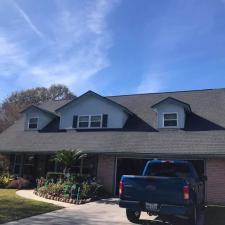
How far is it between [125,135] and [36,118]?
8.25m

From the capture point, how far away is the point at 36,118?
1150 inches

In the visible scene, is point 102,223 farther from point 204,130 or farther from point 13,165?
point 13,165

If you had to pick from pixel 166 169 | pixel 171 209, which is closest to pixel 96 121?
pixel 166 169

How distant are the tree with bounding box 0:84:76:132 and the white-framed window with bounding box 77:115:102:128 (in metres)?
28.6

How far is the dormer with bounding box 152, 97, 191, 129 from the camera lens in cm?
2381

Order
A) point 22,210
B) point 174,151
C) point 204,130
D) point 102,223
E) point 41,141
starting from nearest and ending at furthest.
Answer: point 102,223 < point 22,210 < point 174,151 < point 204,130 < point 41,141

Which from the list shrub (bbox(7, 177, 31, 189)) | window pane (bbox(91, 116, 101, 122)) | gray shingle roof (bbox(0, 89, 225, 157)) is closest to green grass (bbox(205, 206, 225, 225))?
gray shingle roof (bbox(0, 89, 225, 157))

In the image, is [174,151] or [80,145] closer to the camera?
[174,151]

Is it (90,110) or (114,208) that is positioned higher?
(90,110)

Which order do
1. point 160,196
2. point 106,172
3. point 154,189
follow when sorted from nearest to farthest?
point 160,196 < point 154,189 < point 106,172

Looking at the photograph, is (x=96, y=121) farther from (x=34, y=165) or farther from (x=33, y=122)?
(x=33, y=122)

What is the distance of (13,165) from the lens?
27.4m

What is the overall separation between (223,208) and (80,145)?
962 centimetres

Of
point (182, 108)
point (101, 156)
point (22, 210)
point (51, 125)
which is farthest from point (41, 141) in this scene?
point (22, 210)
